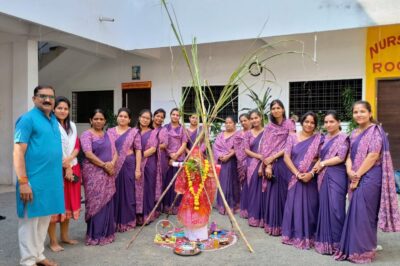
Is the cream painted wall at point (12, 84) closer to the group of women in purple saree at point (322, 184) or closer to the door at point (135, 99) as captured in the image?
the door at point (135, 99)

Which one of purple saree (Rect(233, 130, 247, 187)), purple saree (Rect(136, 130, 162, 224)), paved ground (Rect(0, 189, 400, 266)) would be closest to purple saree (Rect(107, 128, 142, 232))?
purple saree (Rect(136, 130, 162, 224))

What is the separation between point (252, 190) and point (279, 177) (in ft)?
1.91

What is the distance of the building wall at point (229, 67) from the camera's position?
25.2ft

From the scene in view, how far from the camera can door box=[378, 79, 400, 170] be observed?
292 inches

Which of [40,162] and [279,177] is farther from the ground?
[40,162]

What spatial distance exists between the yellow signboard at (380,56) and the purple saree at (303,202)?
13.7ft

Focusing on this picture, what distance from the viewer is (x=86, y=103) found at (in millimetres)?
10953

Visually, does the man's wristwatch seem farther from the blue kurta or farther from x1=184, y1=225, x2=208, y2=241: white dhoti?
x1=184, y1=225, x2=208, y2=241: white dhoti

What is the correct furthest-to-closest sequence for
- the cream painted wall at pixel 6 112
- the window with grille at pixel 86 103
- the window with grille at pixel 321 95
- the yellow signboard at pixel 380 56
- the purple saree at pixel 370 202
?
1. the window with grille at pixel 86 103
2. the window with grille at pixel 321 95
3. the cream painted wall at pixel 6 112
4. the yellow signboard at pixel 380 56
5. the purple saree at pixel 370 202

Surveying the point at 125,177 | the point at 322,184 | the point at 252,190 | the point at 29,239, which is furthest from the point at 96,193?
the point at 322,184

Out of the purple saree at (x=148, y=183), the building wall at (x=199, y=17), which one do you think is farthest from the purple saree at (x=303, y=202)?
the building wall at (x=199, y=17)

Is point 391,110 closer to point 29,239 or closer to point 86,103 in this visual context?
point 29,239

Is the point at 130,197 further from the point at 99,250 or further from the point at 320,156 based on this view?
the point at 320,156

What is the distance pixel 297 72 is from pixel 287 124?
13.1 feet
